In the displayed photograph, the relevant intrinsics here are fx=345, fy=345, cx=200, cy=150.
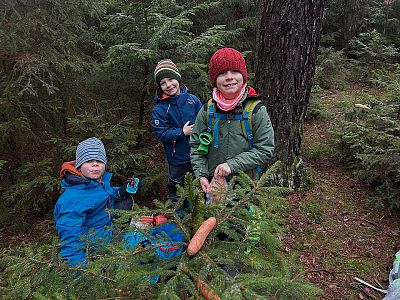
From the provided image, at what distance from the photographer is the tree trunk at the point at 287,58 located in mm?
4363

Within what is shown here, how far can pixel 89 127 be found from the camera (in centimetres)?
514

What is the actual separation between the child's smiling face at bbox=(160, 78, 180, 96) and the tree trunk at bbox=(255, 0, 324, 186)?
1365 mm

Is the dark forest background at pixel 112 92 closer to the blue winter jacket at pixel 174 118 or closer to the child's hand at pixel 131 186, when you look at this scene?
the blue winter jacket at pixel 174 118

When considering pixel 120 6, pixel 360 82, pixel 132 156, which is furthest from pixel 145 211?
pixel 360 82

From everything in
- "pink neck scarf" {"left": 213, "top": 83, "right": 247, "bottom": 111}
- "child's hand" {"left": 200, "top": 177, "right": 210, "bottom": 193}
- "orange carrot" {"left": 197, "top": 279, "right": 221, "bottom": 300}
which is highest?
A: "pink neck scarf" {"left": 213, "top": 83, "right": 247, "bottom": 111}

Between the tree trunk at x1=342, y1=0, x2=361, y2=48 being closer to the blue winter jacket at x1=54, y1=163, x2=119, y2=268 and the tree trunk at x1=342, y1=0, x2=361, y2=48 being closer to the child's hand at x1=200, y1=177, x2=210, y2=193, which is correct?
the child's hand at x1=200, y1=177, x2=210, y2=193

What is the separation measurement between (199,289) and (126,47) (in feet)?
13.4

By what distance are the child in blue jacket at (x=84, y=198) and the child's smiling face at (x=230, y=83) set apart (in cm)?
131

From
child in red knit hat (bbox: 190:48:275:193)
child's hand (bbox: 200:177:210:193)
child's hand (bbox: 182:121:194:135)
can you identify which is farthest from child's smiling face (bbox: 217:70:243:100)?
child's hand (bbox: 182:121:194:135)

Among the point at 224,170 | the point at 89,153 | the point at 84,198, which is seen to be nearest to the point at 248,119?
the point at 224,170

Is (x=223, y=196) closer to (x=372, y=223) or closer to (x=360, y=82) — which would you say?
(x=372, y=223)

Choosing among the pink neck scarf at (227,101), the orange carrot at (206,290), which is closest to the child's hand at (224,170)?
the pink neck scarf at (227,101)

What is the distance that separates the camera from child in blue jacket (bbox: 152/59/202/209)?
397cm

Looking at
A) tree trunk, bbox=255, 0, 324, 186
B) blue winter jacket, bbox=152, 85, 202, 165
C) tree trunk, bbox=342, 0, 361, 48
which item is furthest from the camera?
tree trunk, bbox=342, 0, 361, 48
